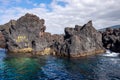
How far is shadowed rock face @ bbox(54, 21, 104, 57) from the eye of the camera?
94.8 m

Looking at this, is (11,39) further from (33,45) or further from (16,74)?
(16,74)

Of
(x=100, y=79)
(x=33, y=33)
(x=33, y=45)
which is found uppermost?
(x=33, y=33)

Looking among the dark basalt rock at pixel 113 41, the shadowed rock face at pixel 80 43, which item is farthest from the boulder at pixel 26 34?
the dark basalt rock at pixel 113 41

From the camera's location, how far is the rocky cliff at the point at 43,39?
9782cm

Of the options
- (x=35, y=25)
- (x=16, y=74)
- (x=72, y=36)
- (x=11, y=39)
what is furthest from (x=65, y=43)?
(x=16, y=74)

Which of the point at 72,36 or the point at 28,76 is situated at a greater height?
the point at 72,36

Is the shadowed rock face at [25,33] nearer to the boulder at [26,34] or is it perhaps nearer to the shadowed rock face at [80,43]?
the boulder at [26,34]

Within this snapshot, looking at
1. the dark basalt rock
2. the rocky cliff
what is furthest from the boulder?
the dark basalt rock

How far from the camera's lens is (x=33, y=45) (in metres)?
106

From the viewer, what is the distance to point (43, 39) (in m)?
109

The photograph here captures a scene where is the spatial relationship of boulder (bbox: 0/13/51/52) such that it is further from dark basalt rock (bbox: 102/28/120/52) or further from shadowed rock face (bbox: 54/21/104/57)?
dark basalt rock (bbox: 102/28/120/52)

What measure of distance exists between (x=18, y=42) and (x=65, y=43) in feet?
88.7

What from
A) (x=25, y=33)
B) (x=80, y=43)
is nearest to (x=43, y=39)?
(x=25, y=33)

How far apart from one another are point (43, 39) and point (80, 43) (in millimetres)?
22112
